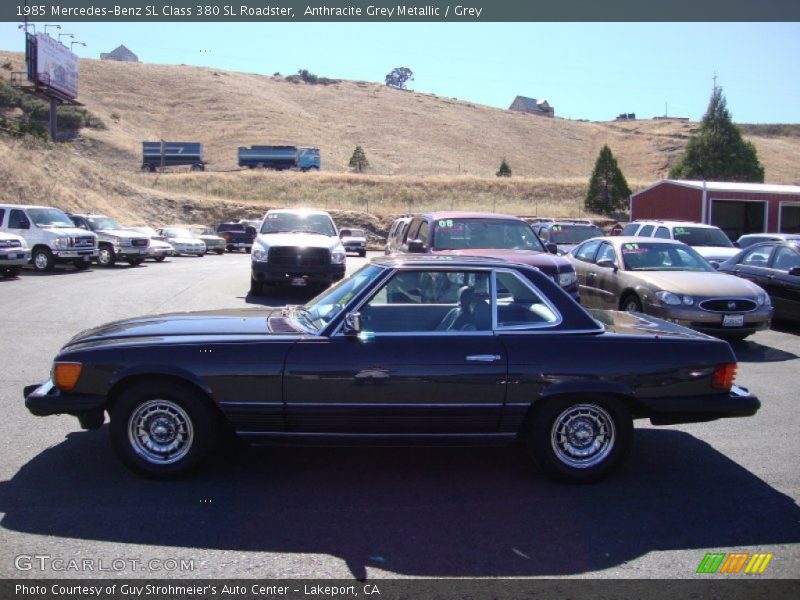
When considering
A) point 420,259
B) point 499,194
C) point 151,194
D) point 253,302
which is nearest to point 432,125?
point 499,194

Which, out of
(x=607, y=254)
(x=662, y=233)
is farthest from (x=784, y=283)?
(x=662, y=233)

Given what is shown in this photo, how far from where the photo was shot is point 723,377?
5.24 metres

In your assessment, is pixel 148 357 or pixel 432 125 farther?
pixel 432 125

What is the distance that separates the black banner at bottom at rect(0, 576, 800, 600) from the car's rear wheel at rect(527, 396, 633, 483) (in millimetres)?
1280

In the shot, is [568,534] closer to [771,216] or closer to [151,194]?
[771,216]

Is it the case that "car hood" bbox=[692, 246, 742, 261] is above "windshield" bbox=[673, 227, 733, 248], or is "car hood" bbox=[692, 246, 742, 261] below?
below

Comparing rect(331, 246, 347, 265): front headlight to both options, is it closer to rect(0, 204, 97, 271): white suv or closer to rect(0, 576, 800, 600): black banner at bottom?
rect(0, 204, 97, 271): white suv

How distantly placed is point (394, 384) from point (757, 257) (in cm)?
1046

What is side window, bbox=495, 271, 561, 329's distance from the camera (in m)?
5.21

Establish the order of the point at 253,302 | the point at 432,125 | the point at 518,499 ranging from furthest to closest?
1. the point at 432,125
2. the point at 253,302
3. the point at 518,499

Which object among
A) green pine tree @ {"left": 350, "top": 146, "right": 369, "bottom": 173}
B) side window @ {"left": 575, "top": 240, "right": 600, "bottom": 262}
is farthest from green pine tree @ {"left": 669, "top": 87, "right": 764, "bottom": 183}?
side window @ {"left": 575, "top": 240, "right": 600, "bottom": 262}

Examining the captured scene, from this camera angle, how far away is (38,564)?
3.84 metres

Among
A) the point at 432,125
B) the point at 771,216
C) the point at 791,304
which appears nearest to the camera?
the point at 791,304

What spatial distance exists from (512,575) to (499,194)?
2313 inches
